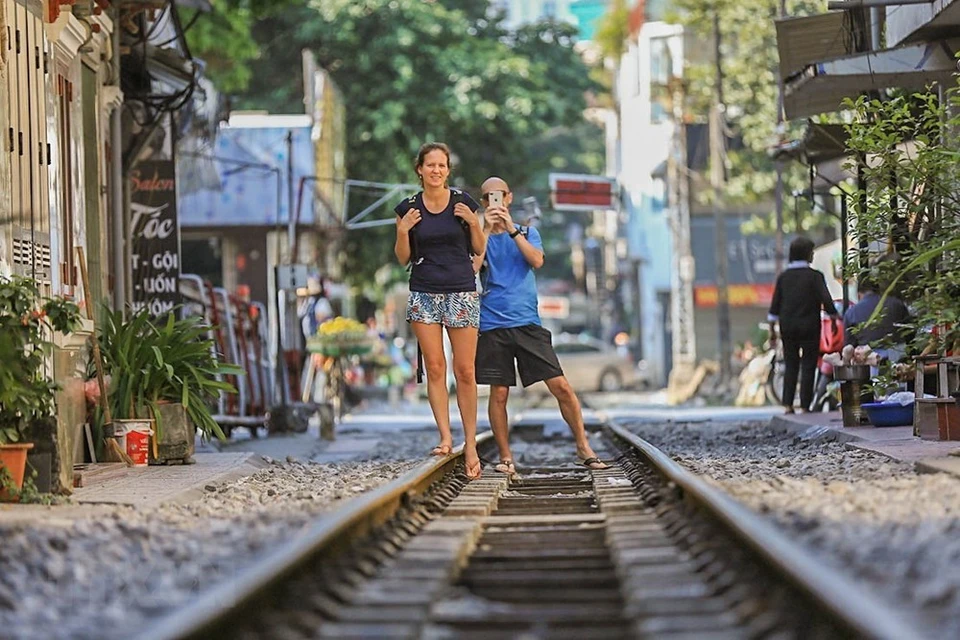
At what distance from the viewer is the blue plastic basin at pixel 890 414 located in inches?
593

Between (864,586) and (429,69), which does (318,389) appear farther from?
(864,586)

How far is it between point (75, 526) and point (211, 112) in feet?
52.3

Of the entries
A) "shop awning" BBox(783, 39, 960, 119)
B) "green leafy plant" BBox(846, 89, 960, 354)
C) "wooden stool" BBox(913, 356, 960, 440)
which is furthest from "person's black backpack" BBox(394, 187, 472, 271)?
"shop awning" BBox(783, 39, 960, 119)

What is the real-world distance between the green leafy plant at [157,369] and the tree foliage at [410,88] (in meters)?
27.4

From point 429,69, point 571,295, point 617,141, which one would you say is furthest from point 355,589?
point 571,295

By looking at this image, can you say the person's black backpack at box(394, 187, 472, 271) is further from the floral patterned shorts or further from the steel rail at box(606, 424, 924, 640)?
the steel rail at box(606, 424, 924, 640)

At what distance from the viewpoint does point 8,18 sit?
11805 millimetres

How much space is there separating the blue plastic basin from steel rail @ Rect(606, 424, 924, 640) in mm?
7336

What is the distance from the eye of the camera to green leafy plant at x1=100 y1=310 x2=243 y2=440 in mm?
13820

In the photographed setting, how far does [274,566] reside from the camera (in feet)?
19.0

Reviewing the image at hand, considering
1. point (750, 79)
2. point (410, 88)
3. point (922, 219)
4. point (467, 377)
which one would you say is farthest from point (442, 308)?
point (410, 88)

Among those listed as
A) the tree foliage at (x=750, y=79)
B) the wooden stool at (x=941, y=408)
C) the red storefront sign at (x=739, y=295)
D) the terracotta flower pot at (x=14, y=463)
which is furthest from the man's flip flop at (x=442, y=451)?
the red storefront sign at (x=739, y=295)

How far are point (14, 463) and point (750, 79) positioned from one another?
3131 centimetres

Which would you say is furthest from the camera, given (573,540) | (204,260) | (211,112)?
(204,260)
